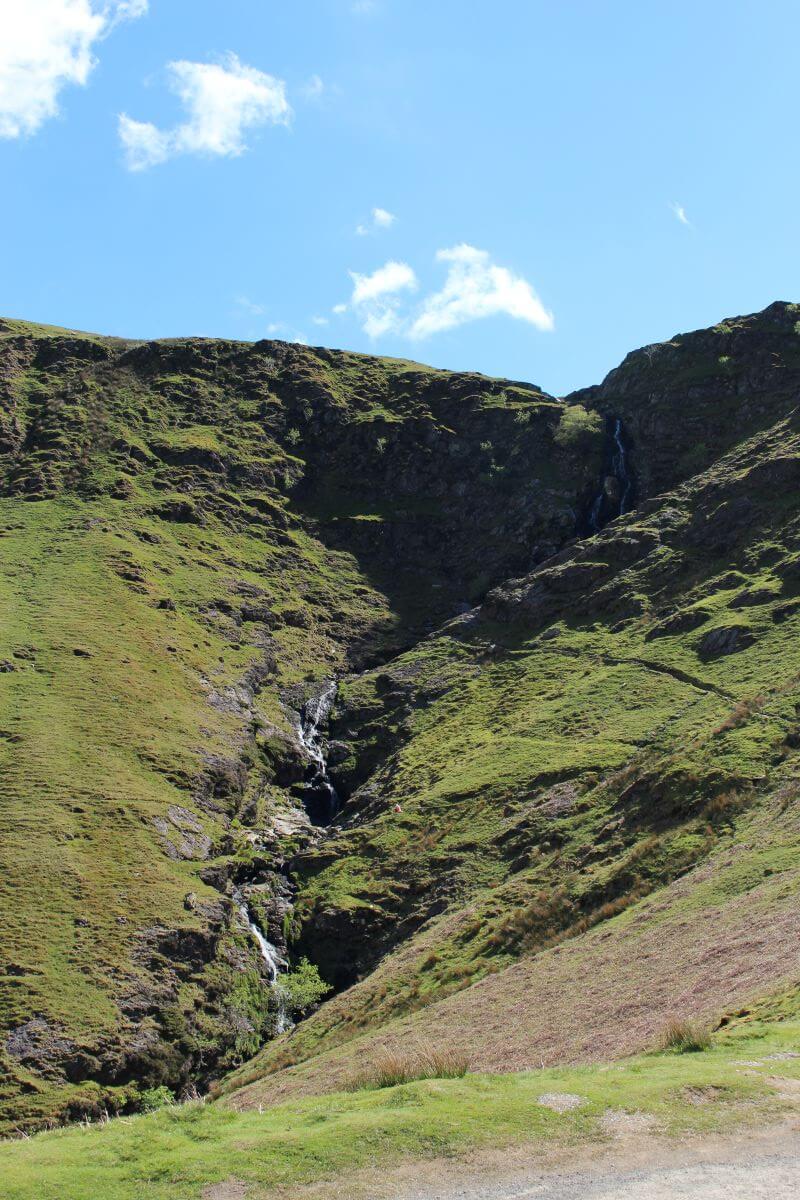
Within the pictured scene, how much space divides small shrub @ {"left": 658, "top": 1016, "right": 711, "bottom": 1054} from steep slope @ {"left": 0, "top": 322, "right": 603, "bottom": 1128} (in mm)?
33162

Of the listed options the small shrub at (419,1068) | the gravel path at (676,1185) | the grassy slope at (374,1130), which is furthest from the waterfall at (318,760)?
the gravel path at (676,1185)

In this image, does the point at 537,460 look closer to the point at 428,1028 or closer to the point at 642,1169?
the point at 428,1028

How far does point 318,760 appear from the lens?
88.1 metres

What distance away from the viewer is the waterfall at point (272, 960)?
180 feet

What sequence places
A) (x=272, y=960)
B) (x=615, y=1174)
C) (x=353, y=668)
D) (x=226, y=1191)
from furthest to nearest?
1. (x=353, y=668)
2. (x=272, y=960)
3. (x=226, y=1191)
4. (x=615, y=1174)

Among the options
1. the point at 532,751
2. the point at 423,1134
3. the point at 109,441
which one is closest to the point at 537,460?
the point at 109,441

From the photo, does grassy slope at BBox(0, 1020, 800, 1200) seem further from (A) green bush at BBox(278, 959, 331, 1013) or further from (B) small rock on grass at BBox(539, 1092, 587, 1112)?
(A) green bush at BBox(278, 959, 331, 1013)

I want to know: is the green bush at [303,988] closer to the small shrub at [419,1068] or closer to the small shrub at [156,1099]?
the small shrub at [156,1099]

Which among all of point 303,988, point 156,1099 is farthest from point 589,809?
point 156,1099

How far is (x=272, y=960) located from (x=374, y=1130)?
4506cm

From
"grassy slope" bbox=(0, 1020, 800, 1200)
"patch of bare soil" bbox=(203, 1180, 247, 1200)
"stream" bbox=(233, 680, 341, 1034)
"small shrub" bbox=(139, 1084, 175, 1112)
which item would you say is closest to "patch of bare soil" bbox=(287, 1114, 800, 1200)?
"grassy slope" bbox=(0, 1020, 800, 1200)

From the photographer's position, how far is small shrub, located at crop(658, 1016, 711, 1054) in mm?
21953

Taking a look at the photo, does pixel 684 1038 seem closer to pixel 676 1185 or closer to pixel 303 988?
pixel 676 1185

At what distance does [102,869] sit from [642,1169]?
4934 cm
